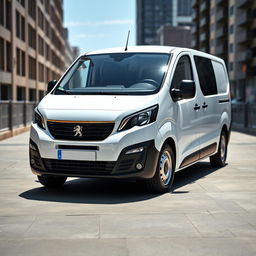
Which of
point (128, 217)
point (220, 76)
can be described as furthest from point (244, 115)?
point (128, 217)

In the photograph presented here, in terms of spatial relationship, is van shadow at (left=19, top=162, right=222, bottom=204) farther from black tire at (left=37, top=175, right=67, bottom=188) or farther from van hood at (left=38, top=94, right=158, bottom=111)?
van hood at (left=38, top=94, right=158, bottom=111)

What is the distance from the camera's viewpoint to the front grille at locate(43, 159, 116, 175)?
677cm

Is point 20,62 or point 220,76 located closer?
point 220,76

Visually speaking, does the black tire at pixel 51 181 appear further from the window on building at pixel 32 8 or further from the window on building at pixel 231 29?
the window on building at pixel 231 29

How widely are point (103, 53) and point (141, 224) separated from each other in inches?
140

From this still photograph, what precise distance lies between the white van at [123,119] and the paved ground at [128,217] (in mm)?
362

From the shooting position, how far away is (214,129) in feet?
31.0

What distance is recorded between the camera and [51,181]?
7727 mm

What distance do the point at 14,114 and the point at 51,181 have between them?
42.2 ft

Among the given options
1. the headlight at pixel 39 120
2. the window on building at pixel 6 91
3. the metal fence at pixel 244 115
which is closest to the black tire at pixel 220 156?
the headlight at pixel 39 120

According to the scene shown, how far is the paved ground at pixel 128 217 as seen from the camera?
4.59 m

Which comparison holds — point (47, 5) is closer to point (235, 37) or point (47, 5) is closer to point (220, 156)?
point (235, 37)

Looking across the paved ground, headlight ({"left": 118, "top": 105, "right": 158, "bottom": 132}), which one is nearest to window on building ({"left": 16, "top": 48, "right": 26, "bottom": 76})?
the paved ground

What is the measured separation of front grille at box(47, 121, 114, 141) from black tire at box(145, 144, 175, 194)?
83 cm
